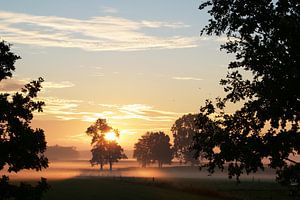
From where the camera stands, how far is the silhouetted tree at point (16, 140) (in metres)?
22.5

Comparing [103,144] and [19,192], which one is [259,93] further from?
[103,144]

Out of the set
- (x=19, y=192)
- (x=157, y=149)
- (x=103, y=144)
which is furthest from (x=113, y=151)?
(x=19, y=192)

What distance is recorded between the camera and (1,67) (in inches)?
904

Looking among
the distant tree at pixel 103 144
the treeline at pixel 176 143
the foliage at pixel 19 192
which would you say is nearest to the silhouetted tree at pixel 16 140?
the foliage at pixel 19 192

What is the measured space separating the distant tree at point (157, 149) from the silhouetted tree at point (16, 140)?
515 feet

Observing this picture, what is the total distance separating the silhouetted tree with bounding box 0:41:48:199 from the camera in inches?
888

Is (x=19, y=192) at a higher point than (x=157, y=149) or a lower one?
lower

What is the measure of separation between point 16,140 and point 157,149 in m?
160

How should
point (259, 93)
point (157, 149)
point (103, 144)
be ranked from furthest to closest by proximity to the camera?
point (157, 149)
point (103, 144)
point (259, 93)

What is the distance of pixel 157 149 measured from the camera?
594 feet

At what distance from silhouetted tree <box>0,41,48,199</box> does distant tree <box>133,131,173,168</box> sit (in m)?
157

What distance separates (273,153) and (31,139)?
11705 millimetres

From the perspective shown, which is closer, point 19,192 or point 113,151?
point 19,192

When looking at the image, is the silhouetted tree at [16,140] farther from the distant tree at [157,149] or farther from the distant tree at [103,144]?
the distant tree at [157,149]
